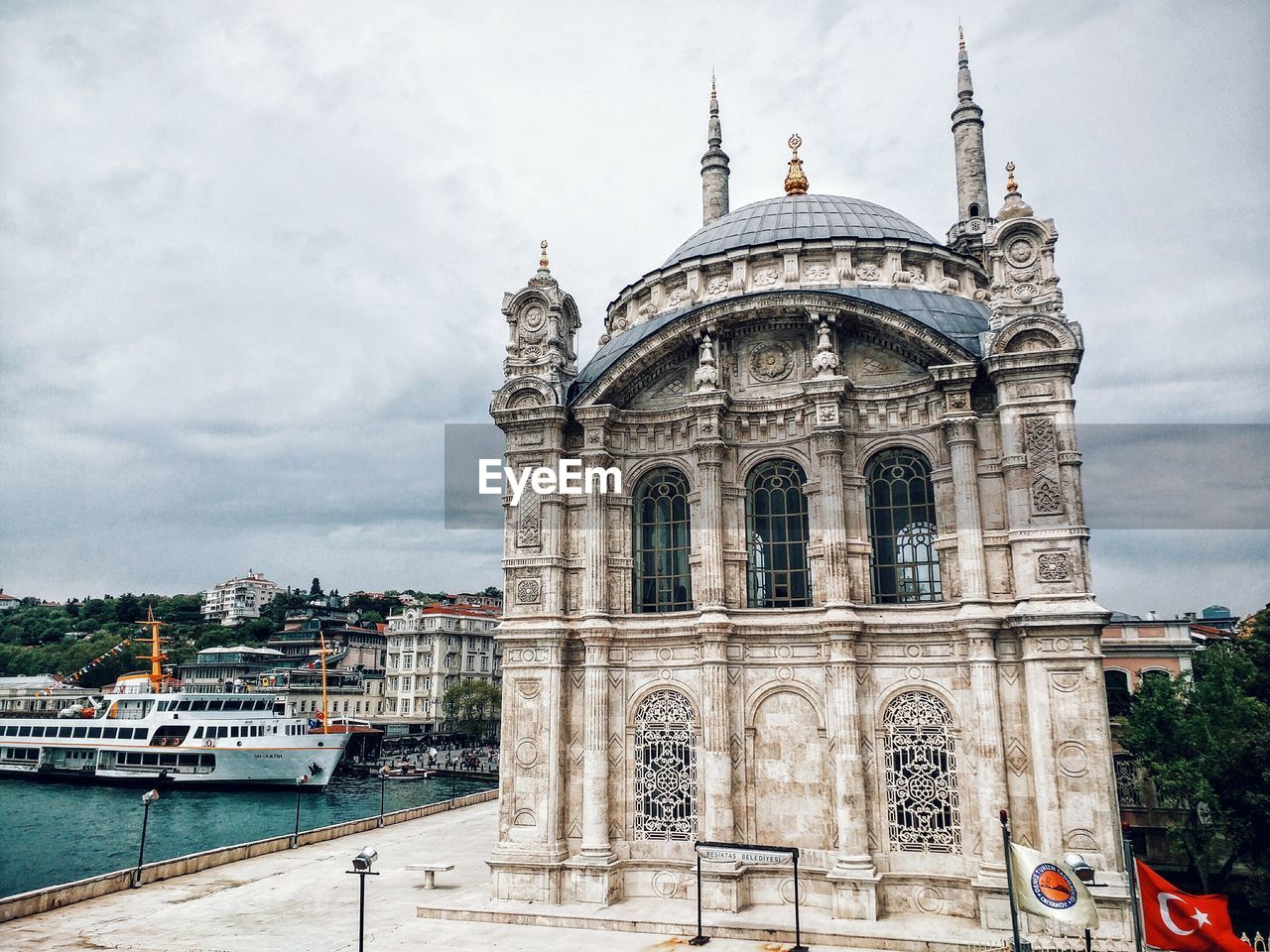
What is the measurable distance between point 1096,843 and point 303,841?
80.4 feet

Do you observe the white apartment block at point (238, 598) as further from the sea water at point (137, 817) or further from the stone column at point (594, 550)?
the stone column at point (594, 550)

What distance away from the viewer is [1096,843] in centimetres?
1673

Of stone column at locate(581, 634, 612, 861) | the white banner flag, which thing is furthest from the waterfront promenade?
the white banner flag

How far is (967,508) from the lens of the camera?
19281 millimetres

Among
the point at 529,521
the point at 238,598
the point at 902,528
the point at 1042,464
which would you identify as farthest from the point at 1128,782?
the point at 238,598

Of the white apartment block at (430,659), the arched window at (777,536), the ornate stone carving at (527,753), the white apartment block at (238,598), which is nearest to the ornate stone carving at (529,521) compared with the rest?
the ornate stone carving at (527,753)

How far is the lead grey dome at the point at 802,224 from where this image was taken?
25484 mm

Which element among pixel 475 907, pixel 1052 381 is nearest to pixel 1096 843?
pixel 1052 381

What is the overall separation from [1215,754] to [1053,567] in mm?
10572

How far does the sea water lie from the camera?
39.4 m

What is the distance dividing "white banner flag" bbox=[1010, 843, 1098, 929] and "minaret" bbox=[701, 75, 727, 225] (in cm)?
2630

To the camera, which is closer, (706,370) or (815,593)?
(815,593)

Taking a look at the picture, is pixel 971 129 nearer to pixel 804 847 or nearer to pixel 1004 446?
pixel 1004 446

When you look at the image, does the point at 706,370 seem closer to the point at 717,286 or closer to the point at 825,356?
the point at 825,356
